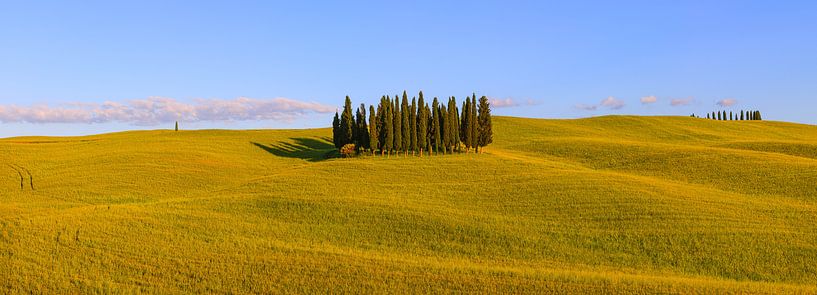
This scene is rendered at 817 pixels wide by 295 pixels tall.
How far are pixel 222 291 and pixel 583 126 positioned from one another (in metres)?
111

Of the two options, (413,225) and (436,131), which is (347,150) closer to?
(436,131)

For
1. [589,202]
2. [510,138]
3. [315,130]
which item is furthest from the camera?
[315,130]

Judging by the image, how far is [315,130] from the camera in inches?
4473

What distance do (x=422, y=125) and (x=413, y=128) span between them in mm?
1294

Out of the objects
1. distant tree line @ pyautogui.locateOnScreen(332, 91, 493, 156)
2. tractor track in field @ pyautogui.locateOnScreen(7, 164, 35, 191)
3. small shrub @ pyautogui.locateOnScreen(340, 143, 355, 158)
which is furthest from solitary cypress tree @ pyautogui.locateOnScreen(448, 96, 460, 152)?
tractor track in field @ pyautogui.locateOnScreen(7, 164, 35, 191)

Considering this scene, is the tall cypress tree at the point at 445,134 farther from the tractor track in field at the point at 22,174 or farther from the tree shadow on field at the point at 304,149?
the tractor track in field at the point at 22,174

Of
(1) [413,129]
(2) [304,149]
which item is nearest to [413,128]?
(1) [413,129]

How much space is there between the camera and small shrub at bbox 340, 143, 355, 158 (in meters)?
75.3

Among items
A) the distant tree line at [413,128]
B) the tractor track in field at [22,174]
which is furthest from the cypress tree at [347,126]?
the tractor track in field at [22,174]

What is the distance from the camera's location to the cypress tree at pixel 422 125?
7431 cm

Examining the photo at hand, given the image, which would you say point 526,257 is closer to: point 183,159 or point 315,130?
point 183,159

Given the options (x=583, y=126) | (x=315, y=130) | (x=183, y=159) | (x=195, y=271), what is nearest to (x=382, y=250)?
(x=195, y=271)

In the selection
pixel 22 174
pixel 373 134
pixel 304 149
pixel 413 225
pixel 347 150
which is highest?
pixel 373 134

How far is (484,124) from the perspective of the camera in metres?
80.4
